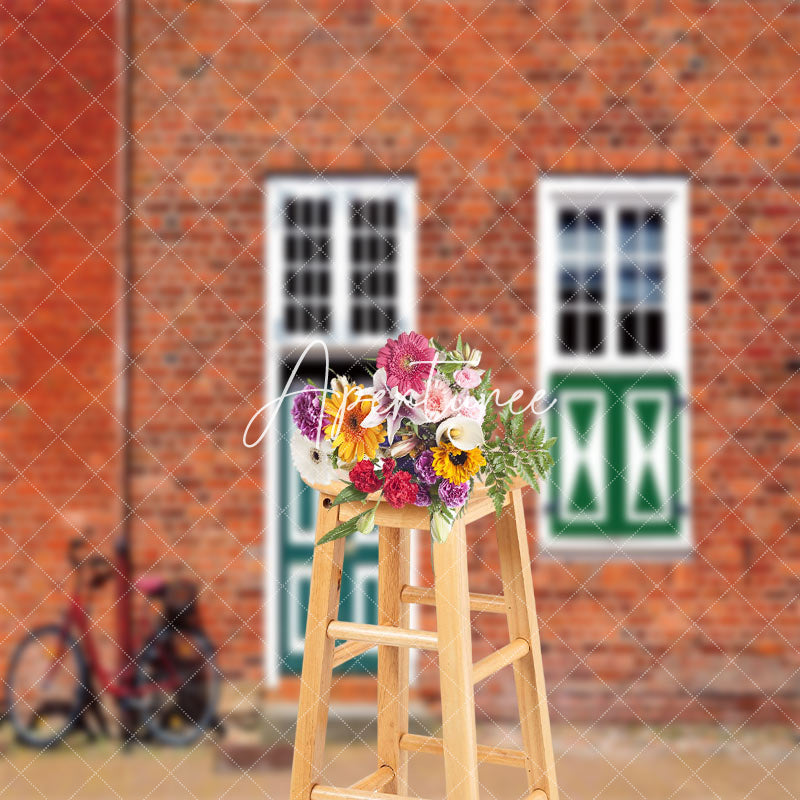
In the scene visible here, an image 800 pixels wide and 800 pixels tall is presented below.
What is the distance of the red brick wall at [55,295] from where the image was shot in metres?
5.78

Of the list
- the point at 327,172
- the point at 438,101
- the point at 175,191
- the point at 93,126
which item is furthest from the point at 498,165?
the point at 93,126

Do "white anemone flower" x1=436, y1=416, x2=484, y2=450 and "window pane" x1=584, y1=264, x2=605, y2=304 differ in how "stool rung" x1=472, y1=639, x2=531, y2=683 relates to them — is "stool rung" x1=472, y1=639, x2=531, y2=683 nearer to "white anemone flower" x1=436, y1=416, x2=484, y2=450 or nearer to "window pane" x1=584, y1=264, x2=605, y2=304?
"white anemone flower" x1=436, y1=416, x2=484, y2=450

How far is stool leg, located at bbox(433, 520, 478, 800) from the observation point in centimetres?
262

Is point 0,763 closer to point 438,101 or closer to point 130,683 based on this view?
point 130,683

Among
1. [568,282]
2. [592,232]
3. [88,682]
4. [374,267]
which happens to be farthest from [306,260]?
[88,682]

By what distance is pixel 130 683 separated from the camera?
575 cm

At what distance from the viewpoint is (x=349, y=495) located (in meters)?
2.78

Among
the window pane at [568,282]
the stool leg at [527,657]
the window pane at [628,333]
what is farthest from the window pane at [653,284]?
the stool leg at [527,657]

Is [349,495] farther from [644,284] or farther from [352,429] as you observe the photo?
[644,284]

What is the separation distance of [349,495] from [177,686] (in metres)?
3.44

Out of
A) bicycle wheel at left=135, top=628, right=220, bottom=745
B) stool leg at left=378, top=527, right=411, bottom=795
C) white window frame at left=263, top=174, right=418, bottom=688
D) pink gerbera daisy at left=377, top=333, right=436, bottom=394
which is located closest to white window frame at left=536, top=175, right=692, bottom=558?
white window frame at left=263, top=174, right=418, bottom=688

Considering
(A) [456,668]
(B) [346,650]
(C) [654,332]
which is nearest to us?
(A) [456,668]

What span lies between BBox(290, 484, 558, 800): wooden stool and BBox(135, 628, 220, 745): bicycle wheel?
289 cm

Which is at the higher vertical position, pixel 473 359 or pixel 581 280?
pixel 581 280
